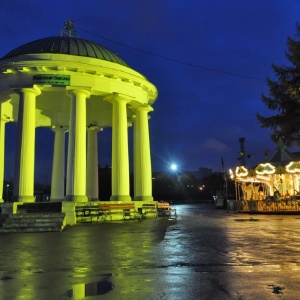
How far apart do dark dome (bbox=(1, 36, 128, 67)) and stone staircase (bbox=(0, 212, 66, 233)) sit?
10.3m

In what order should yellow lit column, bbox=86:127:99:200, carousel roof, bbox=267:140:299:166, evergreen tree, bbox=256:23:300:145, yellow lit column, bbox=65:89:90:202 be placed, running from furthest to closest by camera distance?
1. carousel roof, bbox=267:140:299:166
2. yellow lit column, bbox=86:127:99:200
3. yellow lit column, bbox=65:89:90:202
4. evergreen tree, bbox=256:23:300:145

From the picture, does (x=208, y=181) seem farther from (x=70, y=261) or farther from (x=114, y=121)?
(x=70, y=261)

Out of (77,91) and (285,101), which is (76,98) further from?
(285,101)

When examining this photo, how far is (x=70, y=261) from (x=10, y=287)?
2548 mm

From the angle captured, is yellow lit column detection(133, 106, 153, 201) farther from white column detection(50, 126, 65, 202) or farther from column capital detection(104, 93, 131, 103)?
white column detection(50, 126, 65, 202)

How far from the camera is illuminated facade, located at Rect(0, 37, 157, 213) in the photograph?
72.6 feet

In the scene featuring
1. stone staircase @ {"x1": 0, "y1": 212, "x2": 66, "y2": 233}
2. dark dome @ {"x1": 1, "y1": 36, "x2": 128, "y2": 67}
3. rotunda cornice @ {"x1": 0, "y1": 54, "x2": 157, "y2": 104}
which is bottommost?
stone staircase @ {"x1": 0, "y1": 212, "x2": 66, "y2": 233}

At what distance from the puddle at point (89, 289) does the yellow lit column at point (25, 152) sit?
16.4 m

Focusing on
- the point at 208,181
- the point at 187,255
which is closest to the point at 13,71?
the point at 187,255

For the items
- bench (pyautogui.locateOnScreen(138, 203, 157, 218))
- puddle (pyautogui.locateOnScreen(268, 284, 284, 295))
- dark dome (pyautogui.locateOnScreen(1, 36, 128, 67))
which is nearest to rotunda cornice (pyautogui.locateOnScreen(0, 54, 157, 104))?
dark dome (pyautogui.locateOnScreen(1, 36, 128, 67))

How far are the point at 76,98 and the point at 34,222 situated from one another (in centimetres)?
799

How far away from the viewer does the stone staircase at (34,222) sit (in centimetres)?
1769

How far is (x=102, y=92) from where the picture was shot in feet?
78.1

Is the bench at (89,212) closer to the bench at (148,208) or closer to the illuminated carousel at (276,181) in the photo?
the bench at (148,208)
